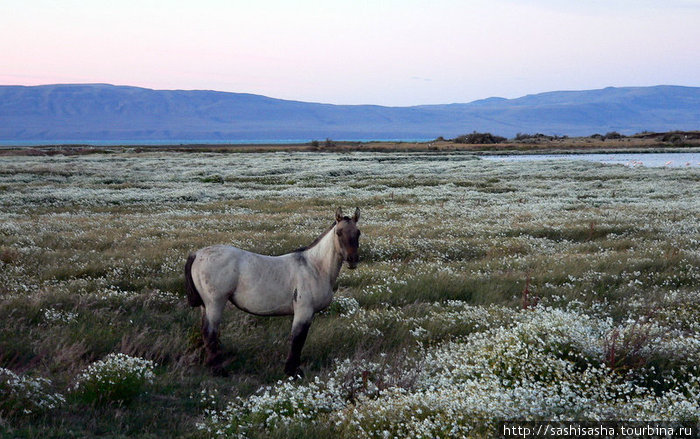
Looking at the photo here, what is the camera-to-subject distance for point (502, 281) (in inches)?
516

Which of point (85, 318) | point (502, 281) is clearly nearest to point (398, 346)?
point (502, 281)

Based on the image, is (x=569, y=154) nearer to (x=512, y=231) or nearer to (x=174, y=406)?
(x=512, y=231)

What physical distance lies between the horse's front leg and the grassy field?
233 millimetres

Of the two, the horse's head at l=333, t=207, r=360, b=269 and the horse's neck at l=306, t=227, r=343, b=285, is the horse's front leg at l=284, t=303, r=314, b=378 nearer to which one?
the horse's neck at l=306, t=227, r=343, b=285

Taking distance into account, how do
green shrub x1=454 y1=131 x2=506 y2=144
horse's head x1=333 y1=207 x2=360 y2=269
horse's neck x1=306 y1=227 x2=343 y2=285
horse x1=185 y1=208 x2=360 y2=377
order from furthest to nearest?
green shrub x1=454 y1=131 x2=506 y2=144
horse's neck x1=306 y1=227 x2=343 y2=285
horse x1=185 y1=208 x2=360 y2=377
horse's head x1=333 y1=207 x2=360 y2=269

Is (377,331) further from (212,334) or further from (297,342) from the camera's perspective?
(212,334)

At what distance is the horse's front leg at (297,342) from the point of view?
26.7 ft

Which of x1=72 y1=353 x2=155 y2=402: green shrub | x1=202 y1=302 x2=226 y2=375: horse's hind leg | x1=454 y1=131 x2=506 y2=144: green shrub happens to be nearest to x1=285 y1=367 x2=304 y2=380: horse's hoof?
x1=202 y1=302 x2=226 y2=375: horse's hind leg

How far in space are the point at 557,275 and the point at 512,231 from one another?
23.2 feet

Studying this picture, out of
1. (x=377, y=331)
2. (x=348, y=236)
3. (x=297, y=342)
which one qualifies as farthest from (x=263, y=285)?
(x=377, y=331)

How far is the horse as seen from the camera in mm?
8250

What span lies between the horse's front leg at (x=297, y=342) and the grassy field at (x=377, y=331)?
233mm

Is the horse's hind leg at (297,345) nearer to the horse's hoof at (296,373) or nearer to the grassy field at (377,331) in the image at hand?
the horse's hoof at (296,373)

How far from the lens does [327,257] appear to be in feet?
27.7
